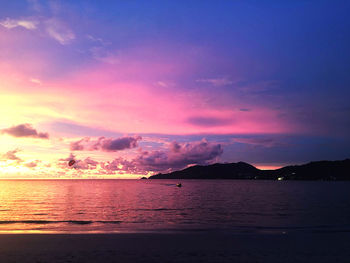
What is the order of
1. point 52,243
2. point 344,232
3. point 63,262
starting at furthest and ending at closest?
point 344,232
point 52,243
point 63,262

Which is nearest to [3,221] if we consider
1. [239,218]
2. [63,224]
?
[63,224]

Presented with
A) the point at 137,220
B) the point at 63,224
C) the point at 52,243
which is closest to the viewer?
the point at 52,243

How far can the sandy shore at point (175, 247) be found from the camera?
21844mm

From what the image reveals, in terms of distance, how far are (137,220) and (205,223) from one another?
1071cm

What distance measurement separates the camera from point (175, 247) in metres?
25.8

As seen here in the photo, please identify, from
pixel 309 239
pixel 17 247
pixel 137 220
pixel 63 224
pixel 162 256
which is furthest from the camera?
pixel 137 220

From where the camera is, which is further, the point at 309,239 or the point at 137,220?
the point at 137,220

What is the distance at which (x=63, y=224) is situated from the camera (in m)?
41.6

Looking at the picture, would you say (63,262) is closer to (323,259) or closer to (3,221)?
(323,259)

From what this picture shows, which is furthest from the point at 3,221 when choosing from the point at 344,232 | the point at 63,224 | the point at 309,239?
the point at 344,232

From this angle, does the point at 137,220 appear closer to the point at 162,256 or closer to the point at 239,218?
the point at 239,218

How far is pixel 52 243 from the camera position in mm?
27453

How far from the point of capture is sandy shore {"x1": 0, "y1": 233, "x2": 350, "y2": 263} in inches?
860

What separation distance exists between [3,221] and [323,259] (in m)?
42.9
